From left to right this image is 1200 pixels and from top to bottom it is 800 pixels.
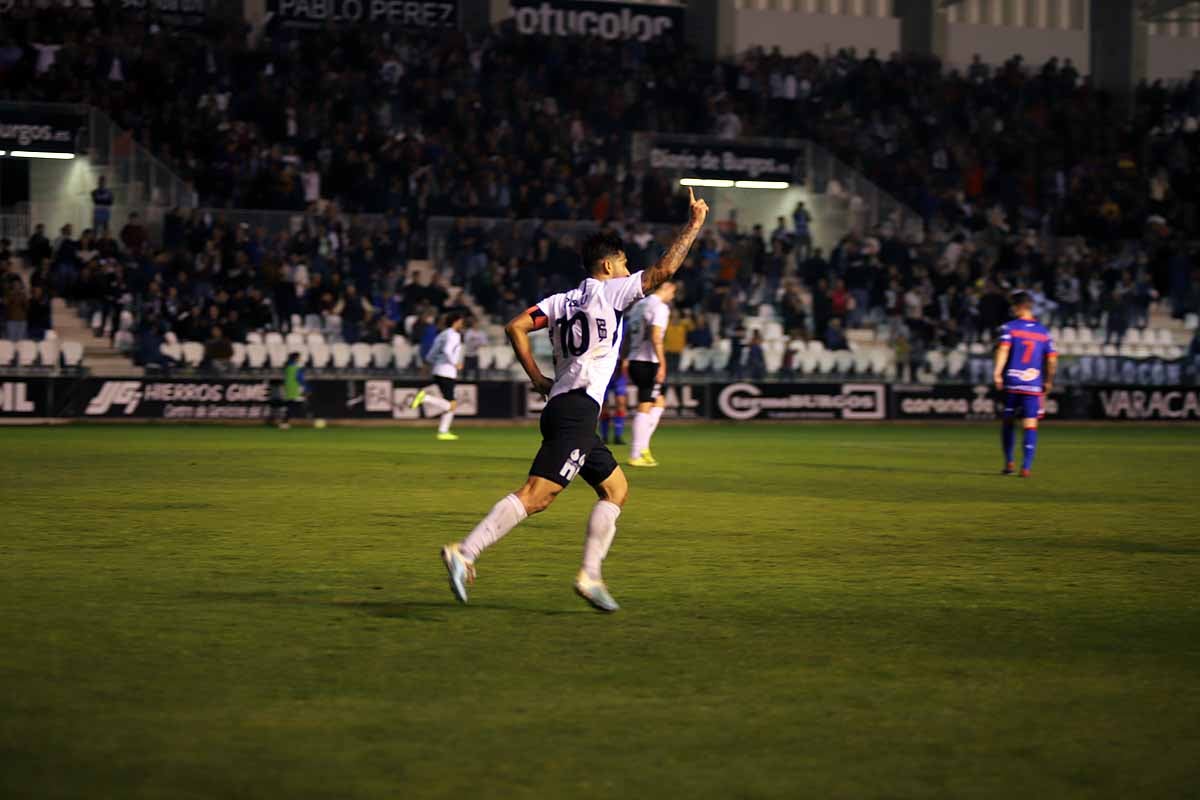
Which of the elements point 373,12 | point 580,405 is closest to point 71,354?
point 373,12

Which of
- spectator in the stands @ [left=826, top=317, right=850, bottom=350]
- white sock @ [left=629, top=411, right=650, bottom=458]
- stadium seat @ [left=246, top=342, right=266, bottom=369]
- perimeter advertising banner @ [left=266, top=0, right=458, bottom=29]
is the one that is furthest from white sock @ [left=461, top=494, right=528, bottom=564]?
perimeter advertising banner @ [left=266, top=0, right=458, bottom=29]

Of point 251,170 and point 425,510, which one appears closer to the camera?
point 425,510

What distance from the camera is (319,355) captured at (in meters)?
34.2

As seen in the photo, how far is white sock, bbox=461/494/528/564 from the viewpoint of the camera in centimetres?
866

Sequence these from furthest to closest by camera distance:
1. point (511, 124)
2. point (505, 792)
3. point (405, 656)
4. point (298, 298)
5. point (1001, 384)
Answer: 1. point (511, 124)
2. point (298, 298)
3. point (1001, 384)
4. point (405, 656)
5. point (505, 792)

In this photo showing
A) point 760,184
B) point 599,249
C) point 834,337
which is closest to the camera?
point 599,249

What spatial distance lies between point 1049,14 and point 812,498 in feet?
149

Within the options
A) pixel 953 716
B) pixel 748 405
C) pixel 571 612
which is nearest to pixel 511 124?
pixel 748 405

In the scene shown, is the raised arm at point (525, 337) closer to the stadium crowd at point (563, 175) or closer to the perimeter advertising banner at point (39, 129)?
the stadium crowd at point (563, 175)

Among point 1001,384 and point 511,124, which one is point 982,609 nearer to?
point 1001,384

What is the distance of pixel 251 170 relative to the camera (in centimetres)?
3694

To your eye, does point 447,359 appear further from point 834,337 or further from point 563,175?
point 563,175

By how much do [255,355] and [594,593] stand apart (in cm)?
2629

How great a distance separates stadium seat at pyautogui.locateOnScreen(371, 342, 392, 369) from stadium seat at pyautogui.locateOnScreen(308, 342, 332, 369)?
3.07 feet
